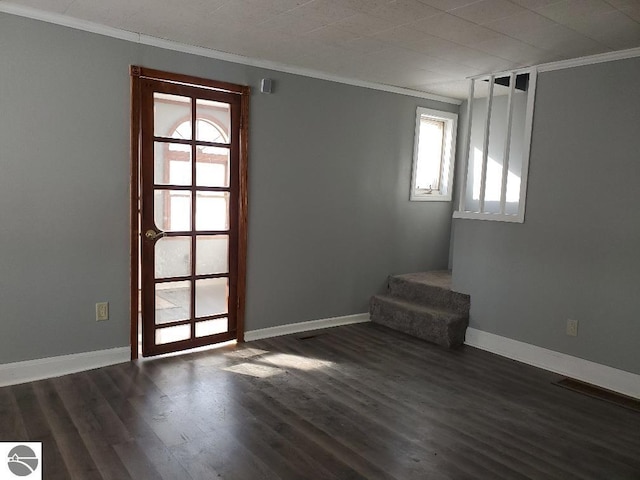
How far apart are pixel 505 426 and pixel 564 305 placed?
1381 mm

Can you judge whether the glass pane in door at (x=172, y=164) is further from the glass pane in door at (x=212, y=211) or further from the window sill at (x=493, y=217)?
the window sill at (x=493, y=217)

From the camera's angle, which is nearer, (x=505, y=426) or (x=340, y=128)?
(x=505, y=426)

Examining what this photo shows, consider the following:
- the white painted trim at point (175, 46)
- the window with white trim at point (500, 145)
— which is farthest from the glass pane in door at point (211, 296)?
the window with white trim at point (500, 145)

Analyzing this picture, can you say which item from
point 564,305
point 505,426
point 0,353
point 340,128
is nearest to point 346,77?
point 340,128

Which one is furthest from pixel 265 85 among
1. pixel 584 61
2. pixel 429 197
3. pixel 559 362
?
pixel 559 362

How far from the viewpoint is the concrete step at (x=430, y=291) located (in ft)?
14.7

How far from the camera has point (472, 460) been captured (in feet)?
8.04

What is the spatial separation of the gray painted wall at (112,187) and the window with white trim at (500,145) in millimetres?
979

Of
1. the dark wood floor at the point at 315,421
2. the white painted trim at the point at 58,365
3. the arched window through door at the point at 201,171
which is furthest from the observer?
the arched window through door at the point at 201,171

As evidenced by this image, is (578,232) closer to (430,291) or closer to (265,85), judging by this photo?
(430,291)

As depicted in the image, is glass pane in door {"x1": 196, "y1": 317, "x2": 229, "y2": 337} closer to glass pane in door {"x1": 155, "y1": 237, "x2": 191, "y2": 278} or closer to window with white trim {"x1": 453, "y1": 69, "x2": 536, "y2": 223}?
glass pane in door {"x1": 155, "y1": 237, "x2": 191, "y2": 278}

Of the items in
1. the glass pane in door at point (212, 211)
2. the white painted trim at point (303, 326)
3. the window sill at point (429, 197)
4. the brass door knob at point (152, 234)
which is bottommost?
the white painted trim at point (303, 326)

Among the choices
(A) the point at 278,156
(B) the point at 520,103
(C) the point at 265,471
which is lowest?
(C) the point at 265,471

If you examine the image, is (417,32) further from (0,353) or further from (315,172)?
(0,353)
